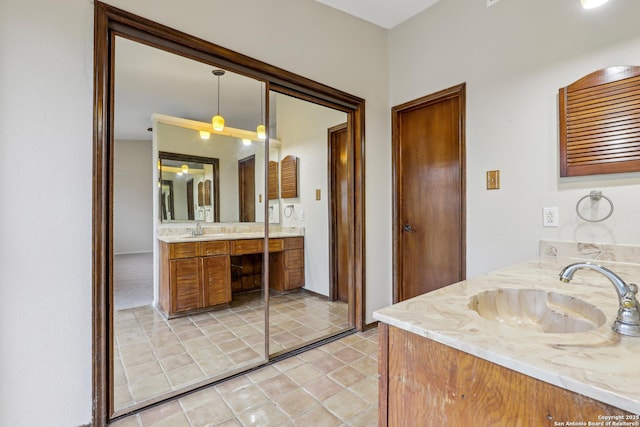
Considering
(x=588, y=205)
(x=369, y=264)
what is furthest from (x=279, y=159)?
(x=588, y=205)

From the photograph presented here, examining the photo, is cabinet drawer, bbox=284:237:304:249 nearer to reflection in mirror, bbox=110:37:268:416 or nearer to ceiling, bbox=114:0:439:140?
reflection in mirror, bbox=110:37:268:416

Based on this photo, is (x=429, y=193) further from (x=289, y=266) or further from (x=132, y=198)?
(x=132, y=198)

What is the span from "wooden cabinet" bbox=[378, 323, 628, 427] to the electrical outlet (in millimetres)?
1664

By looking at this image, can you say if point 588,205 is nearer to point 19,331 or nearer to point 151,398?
point 151,398

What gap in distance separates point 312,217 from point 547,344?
3.10 meters

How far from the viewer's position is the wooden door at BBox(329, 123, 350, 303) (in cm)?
348

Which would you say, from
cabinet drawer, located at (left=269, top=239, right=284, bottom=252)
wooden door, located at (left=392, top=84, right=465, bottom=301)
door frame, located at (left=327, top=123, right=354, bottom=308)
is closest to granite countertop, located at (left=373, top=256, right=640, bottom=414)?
wooden door, located at (left=392, top=84, right=465, bottom=301)

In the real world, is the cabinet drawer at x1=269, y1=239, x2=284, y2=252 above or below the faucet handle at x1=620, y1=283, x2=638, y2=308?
below

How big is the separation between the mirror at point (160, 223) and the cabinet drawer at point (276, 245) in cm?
59

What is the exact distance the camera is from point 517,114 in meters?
2.06

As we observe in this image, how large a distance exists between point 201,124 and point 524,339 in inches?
100

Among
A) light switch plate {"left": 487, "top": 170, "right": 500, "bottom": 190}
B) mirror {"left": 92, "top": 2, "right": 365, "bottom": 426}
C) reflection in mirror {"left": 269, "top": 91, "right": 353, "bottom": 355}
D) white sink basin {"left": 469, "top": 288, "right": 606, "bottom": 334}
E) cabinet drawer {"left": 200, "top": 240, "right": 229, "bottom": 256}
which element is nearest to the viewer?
white sink basin {"left": 469, "top": 288, "right": 606, "bottom": 334}

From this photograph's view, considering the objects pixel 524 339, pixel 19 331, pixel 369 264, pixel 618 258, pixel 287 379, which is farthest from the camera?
pixel 369 264

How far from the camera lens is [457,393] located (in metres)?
0.69
